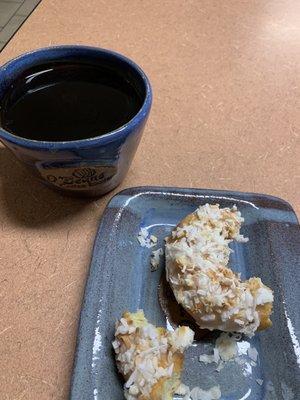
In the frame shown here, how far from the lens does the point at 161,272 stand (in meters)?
0.58

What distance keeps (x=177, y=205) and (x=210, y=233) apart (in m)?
0.09

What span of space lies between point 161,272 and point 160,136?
0.92 ft

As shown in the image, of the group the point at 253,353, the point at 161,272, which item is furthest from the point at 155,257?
the point at 253,353

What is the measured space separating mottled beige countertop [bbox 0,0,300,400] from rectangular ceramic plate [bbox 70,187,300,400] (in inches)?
1.8

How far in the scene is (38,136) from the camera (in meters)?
0.56

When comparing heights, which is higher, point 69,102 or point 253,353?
point 69,102

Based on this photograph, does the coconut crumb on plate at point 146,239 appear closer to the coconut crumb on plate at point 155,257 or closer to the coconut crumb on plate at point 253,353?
the coconut crumb on plate at point 155,257

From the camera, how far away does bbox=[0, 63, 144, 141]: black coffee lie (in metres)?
0.58

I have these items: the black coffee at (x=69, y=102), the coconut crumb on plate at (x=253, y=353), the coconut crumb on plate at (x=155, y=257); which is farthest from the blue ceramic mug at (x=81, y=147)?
the coconut crumb on plate at (x=253, y=353)

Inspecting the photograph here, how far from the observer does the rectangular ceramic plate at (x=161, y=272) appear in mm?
483

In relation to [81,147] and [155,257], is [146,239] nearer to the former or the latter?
[155,257]

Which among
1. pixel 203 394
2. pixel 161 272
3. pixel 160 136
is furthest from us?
pixel 160 136

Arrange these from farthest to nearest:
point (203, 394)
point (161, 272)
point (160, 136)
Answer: point (160, 136), point (161, 272), point (203, 394)

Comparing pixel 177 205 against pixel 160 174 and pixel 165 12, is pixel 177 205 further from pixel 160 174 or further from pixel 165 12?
pixel 165 12
